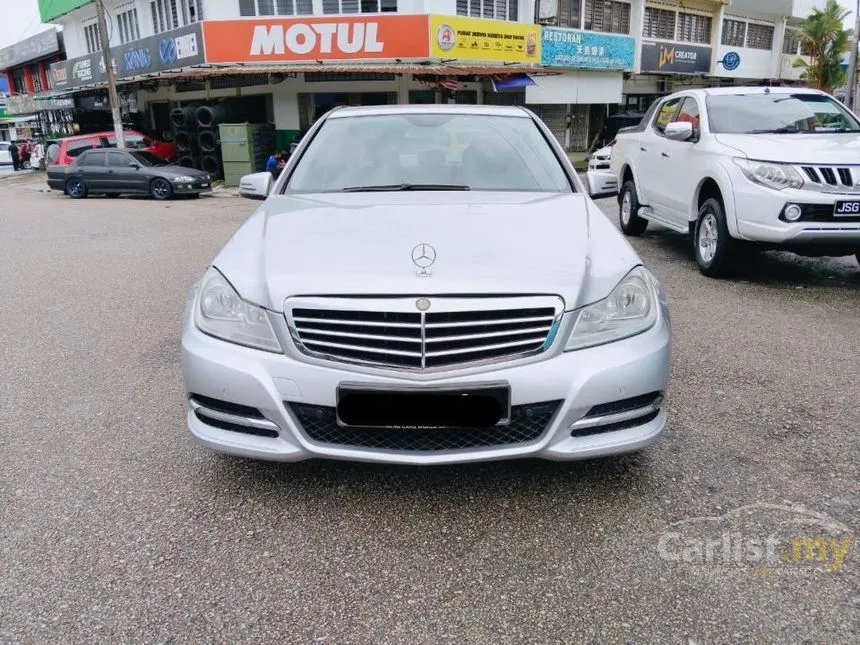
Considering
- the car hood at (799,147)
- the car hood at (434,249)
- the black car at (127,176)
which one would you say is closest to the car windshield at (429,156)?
the car hood at (434,249)

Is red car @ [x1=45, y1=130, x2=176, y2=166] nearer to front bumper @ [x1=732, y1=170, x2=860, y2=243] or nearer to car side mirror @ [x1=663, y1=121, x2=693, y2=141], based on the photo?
car side mirror @ [x1=663, y1=121, x2=693, y2=141]

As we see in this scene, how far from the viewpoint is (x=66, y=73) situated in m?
30.4

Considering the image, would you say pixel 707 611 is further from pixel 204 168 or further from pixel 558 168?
pixel 204 168

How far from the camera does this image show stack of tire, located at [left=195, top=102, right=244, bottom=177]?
67.2ft

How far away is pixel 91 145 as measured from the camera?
2067 centimetres

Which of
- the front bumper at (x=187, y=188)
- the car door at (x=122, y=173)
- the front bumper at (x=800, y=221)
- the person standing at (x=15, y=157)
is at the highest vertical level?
the front bumper at (x=800, y=221)

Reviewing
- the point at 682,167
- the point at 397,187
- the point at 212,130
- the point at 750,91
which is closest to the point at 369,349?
the point at 397,187

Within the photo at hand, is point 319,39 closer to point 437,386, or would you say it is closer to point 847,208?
point 847,208

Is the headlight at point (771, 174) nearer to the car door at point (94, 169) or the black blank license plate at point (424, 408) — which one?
the black blank license plate at point (424, 408)

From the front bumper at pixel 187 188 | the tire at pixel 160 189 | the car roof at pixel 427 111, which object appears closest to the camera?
the car roof at pixel 427 111

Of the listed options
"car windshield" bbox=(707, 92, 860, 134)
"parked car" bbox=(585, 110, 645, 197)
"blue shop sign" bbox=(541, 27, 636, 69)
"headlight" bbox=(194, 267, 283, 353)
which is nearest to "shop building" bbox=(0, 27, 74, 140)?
→ "blue shop sign" bbox=(541, 27, 636, 69)

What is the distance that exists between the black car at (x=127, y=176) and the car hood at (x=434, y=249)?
15.4 metres

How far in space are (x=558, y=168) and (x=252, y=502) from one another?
2.40 m

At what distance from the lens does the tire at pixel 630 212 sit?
28.7ft
